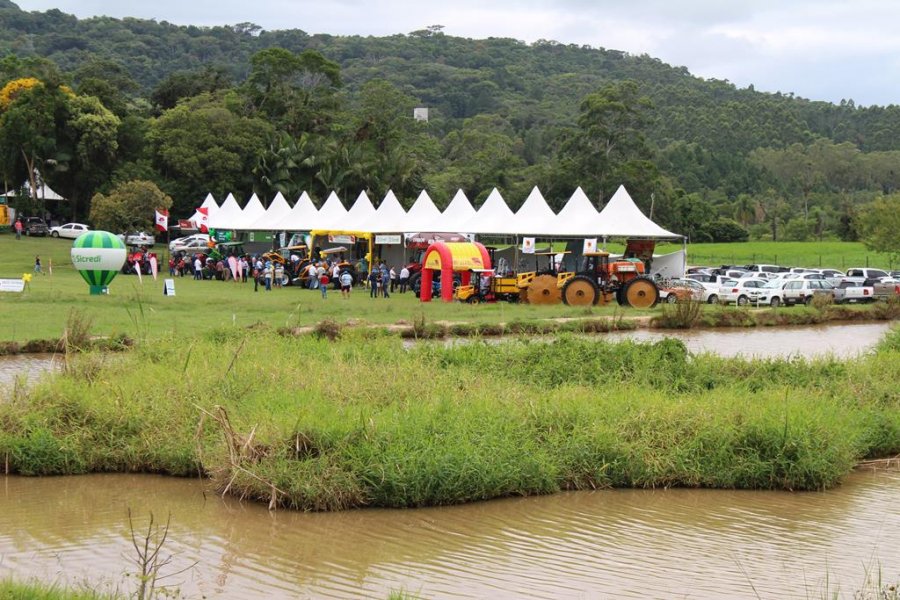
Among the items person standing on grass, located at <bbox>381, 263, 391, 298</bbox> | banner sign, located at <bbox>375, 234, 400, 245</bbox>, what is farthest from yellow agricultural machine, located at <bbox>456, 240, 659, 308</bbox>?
banner sign, located at <bbox>375, 234, 400, 245</bbox>

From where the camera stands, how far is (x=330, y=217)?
49031 mm

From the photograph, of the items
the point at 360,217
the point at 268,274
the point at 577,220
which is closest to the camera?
the point at 577,220

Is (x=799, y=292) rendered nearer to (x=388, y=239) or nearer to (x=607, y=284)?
(x=607, y=284)

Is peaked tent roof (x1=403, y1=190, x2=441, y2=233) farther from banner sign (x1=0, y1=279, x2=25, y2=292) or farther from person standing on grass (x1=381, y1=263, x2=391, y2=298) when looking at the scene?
banner sign (x1=0, y1=279, x2=25, y2=292)

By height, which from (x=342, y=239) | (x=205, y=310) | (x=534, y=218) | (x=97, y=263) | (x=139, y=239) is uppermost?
(x=534, y=218)

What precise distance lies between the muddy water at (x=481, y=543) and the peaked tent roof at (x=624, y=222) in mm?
25526

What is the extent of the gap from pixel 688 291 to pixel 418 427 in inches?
1019

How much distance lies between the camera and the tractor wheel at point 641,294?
1416 inches

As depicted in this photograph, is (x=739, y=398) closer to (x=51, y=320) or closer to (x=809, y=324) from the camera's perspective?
(x=51, y=320)

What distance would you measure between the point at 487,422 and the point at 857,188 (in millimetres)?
107483

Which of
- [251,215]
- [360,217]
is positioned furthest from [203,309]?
[251,215]

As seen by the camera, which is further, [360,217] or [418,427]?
[360,217]

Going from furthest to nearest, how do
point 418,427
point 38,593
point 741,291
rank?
point 741,291 < point 418,427 < point 38,593

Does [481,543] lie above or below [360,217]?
below
